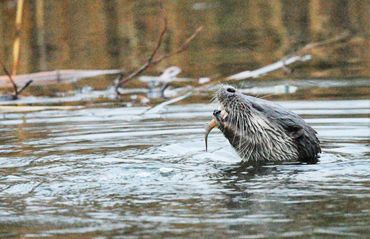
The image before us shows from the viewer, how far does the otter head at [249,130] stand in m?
6.60

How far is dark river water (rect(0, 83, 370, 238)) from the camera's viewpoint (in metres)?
4.67

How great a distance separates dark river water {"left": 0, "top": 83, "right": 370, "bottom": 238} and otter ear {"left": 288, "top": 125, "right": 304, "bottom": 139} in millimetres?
212

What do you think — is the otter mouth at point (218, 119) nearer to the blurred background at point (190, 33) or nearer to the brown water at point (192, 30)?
the blurred background at point (190, 33)

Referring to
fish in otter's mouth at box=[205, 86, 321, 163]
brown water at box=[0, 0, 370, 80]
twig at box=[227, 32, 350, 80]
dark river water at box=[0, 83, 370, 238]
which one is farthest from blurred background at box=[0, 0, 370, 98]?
fish in otter's mouth at box=[205, 86, 321, 163]

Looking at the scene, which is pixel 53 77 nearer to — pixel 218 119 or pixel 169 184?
pixel 218 119

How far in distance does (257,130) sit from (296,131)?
0.25m

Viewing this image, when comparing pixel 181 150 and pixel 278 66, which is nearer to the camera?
pixel 181 150

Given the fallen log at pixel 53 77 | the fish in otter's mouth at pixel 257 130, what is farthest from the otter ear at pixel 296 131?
the fallen log at pixel 53 77

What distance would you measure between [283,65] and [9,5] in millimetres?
7566

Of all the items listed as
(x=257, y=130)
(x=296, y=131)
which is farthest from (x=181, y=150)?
(x=296, y=131)

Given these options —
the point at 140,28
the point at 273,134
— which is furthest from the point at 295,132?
the point at 140,28

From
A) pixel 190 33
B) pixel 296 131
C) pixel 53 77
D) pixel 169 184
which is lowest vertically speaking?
pixel 169 184

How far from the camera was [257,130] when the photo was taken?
262 inches

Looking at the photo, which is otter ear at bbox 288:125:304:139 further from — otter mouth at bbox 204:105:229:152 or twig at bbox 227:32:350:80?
twig at bbox 227:32:350:80
